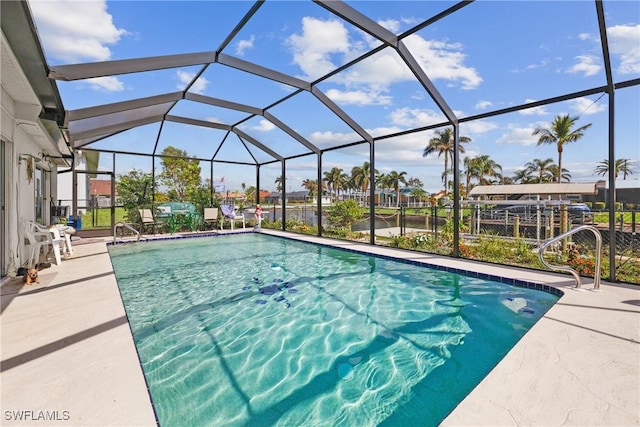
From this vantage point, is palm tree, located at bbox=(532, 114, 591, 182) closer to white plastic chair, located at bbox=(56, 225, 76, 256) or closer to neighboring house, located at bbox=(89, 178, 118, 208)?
white plastic chair, located at bbox=(56, 225, 76, 256)

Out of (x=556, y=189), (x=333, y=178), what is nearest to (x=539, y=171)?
(x=556, y=189)

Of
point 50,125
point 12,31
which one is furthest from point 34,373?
point 50,125

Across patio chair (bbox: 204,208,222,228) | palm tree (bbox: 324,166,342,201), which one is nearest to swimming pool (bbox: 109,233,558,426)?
patio chair (bbox: 204,208,222,228)

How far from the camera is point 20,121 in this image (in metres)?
4.95

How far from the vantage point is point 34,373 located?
224 cm

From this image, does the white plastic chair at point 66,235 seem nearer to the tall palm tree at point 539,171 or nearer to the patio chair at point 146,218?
the patio chair at point 146,218

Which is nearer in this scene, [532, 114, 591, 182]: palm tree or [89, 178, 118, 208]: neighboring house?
[89, 178, 118, 208]: neighboring house

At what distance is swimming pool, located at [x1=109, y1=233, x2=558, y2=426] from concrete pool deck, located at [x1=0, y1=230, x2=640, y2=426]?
0.99 ft

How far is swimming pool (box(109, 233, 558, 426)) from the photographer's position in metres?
2.28

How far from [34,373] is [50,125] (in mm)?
5243

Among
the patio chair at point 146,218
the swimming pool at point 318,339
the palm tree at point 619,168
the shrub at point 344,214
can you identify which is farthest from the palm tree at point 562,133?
the patio chair at point 146,218

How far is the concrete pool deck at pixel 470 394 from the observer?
6.01 ft

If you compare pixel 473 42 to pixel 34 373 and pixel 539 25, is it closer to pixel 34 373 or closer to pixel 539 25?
pixel 539 25

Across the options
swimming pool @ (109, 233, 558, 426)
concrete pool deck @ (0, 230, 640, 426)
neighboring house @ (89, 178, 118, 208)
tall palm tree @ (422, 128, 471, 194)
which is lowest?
swimming pool @ (109, 233, 558, 426)
